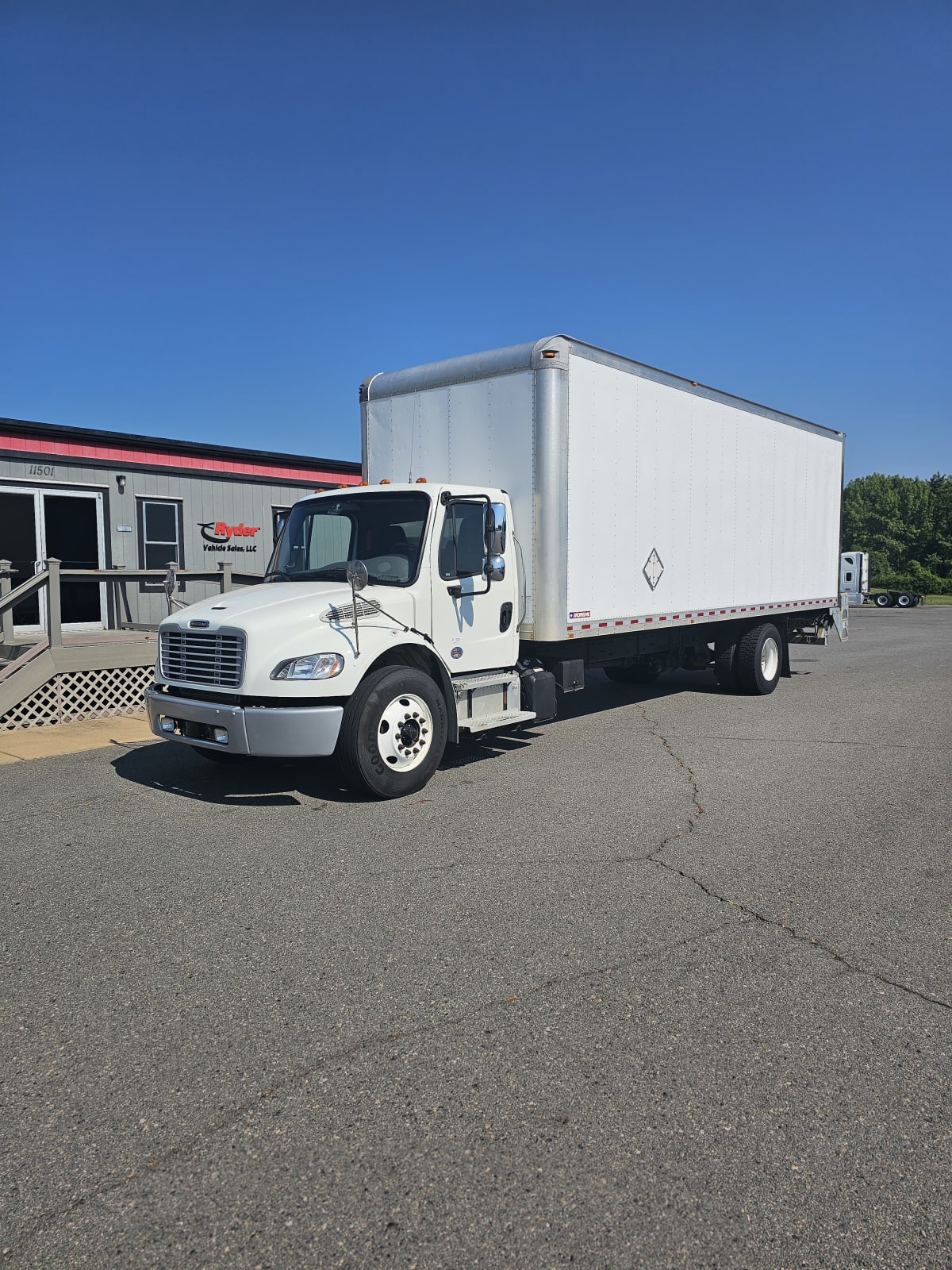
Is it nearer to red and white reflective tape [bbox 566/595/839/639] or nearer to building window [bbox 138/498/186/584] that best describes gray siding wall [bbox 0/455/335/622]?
building window [bbox 138/498/186/584]

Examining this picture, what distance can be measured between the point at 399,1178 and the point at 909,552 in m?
86.2

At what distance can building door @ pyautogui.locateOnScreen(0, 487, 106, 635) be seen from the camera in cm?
1461

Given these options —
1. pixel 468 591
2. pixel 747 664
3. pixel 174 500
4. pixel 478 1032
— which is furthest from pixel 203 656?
pixel 174 500

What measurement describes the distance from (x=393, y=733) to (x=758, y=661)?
22.1 feet

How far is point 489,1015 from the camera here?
3.63 m

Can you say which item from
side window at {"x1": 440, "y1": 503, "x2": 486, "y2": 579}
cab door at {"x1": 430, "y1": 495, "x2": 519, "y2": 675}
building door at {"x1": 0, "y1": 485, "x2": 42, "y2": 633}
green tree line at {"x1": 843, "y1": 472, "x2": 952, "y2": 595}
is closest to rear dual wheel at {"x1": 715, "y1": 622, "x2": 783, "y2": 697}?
cab door at {"x1": 430, "y1": 495, "x2": 519, "y2": 675}

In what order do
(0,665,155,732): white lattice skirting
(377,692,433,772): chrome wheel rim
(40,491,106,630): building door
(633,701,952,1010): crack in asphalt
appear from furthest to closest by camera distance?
(40,491,106,630): building door, (0,665,155,732): white lattice skirting, (377,692,433,772): chrome wheel rim, (633,701,952,1010): crack in asphalt

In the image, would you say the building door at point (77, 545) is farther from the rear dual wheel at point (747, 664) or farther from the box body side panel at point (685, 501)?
the rear dual wheel at point (747, 664)

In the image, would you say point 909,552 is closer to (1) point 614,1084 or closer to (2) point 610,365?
(2) point 610,365

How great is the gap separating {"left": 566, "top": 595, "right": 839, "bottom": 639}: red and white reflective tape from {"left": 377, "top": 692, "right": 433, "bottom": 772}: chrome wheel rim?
2044 millimetres

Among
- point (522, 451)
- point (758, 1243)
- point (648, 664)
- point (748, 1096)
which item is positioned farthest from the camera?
point (648, 664)

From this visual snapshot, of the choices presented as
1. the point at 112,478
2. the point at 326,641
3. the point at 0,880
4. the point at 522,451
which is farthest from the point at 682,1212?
the point at 112,478

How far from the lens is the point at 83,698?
10883 millimetres

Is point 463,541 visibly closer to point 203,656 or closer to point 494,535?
point 494,535
